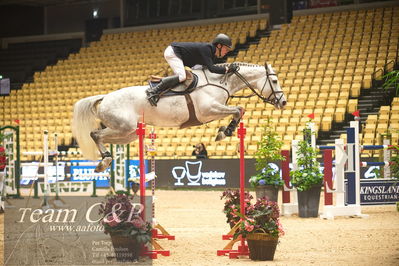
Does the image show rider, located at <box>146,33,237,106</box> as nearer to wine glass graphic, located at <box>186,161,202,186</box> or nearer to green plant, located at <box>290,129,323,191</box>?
green plant, located at <box>290,129,323,191</box>

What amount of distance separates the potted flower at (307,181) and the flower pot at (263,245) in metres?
3.69

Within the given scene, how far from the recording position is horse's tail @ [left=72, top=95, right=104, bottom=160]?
24.3 feet

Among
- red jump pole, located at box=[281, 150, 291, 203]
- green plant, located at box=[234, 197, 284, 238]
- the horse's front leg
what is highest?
the horse's front leg

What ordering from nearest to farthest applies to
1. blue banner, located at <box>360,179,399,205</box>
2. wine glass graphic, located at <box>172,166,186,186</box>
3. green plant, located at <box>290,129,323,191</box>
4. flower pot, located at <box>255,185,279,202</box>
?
1. green plant, located at <box>290,129,323,191</box>
2. flower pot, located at <box>255,185,279,202</box>
3. blue banner, located at <box>360,179,399,205</box>
4. wine glass graphic, located at <box>172,166,186,186</box>

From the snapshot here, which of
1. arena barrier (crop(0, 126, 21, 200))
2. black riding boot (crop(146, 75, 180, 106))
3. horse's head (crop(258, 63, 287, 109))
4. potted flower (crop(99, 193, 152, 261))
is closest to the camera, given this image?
potted flower (crop(99, 193, 152, 261))

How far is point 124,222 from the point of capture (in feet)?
20.0

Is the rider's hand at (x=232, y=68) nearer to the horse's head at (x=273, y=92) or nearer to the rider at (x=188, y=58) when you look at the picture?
the rider at (x=188, y=58)

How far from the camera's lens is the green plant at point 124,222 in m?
6.09

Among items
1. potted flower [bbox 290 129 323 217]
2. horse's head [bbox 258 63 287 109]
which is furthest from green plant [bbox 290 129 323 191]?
horse's head [bbox 258 63 287 109]

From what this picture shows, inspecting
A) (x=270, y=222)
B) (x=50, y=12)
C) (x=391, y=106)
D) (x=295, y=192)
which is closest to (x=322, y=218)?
(x=295, y=192)

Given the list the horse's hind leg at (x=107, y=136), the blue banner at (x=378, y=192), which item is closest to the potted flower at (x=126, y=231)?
the horse's hind leg at (x=107, y=136)

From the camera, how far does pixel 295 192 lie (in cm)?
1055

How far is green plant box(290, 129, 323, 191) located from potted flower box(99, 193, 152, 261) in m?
4.13

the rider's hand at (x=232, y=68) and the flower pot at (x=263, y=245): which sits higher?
the rider's hand at (x=232, y=68)
